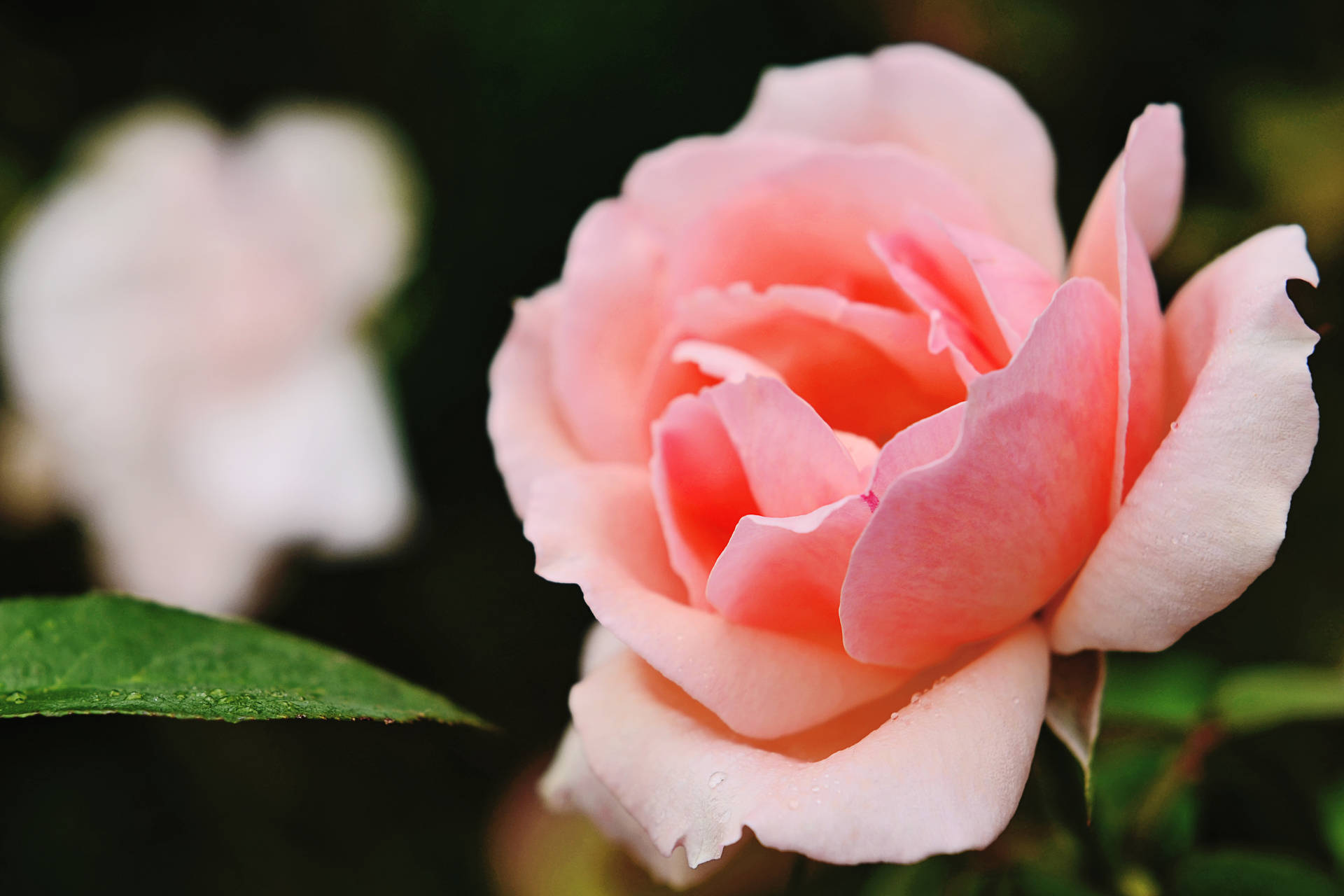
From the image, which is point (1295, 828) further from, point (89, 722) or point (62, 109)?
point (62, 109)

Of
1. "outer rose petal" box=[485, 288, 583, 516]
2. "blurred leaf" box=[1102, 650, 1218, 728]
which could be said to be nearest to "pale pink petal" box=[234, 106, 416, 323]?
"outer rose petal" box=[485, 288, 583, 516]

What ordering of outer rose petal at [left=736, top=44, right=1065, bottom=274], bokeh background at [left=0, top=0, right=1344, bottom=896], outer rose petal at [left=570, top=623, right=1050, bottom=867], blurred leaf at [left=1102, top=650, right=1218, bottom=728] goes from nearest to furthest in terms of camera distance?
outer rose petal at [left=570, top=623, right=1050, bottom=867]
outer rose petal at [left=736, top=44, right=1065, bottom=274]
blurred leaf at [left=1102, top=650, right=1218, bottom=728]
bokeh background at [left=0, top=0, right=1344, bottom=896]

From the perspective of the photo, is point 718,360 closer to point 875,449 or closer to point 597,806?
point 875,449

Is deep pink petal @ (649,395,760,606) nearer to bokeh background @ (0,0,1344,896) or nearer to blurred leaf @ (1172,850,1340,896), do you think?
blurred leaf @ (1172,850,1340,896)

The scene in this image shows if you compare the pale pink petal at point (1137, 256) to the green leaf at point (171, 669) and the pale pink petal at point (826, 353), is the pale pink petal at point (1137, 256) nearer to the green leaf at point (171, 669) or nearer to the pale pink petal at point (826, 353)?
the pale pink petal at point (826, 353)

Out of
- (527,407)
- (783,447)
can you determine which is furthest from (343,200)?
(783,447)

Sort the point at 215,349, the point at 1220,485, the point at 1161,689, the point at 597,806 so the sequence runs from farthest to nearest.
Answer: the point at 215,349 → the point at 1161,689 → the point at 597,806 → the point at 1220,485
